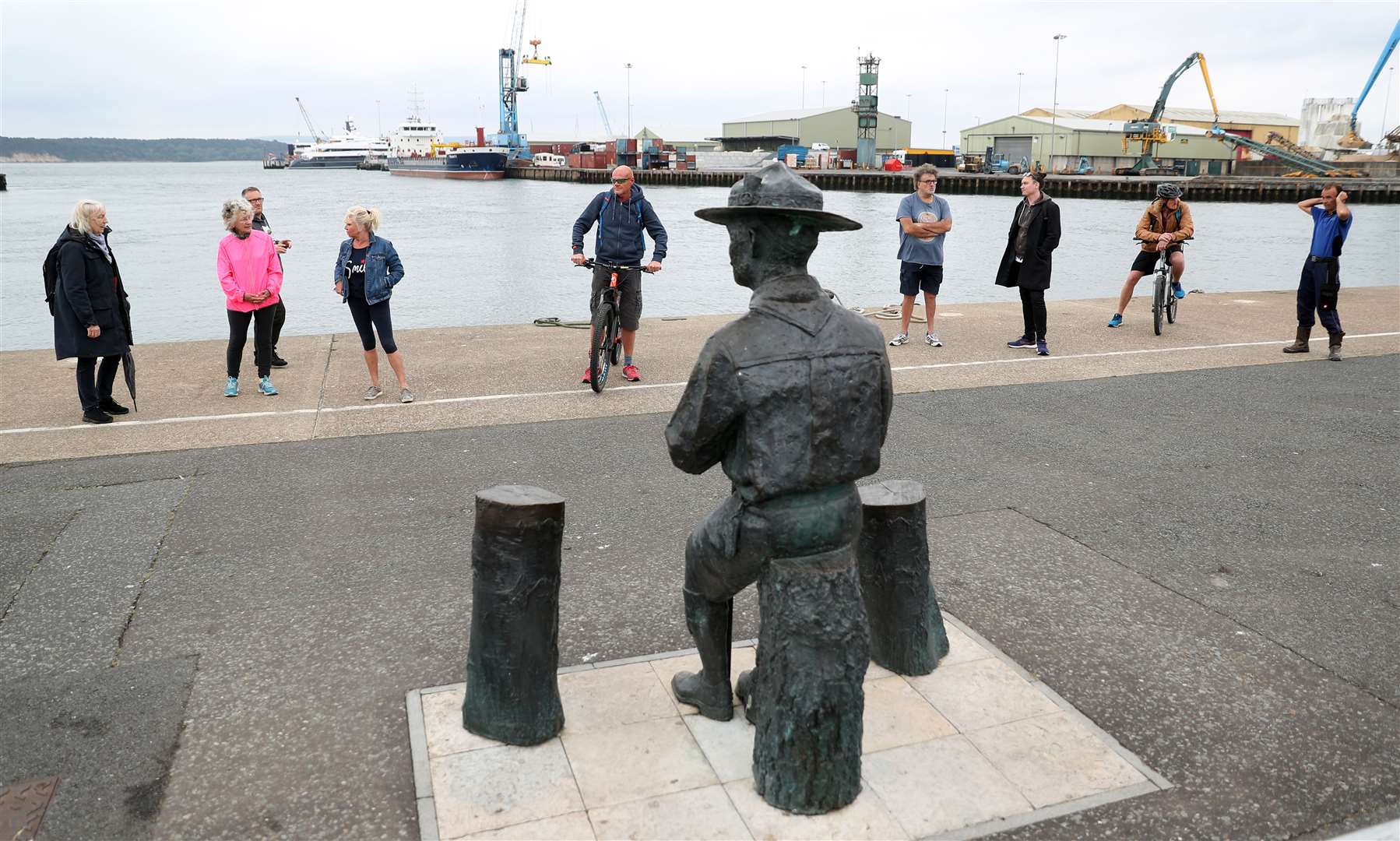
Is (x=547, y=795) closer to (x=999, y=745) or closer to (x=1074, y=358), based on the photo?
(x=999, y=745)

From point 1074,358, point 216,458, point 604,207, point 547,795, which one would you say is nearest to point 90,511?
point 216,458

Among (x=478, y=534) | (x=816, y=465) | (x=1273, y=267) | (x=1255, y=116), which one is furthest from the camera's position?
(x=1255, y=116)

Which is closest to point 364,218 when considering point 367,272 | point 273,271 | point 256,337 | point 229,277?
point 367,272

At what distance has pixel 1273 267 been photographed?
95.8ft

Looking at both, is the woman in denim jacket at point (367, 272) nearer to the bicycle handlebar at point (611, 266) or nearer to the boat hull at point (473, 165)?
the bicycle handlebar at point (611, 266)

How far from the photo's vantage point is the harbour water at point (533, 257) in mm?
19281

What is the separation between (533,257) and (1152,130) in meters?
69.5

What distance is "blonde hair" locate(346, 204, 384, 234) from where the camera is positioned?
7871 millimetres

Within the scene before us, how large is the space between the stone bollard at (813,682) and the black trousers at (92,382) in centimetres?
673

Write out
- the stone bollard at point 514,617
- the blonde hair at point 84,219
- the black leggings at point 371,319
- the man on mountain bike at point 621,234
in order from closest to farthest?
the stone bollard at point 514,617, the blonde hair at point 84,219, the black leggings at point 371,319, the man on mountain bike at point 621,234

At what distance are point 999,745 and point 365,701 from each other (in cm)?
231

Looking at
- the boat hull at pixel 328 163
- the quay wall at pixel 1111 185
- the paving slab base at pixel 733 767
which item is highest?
the boat hull at pixel 328 163

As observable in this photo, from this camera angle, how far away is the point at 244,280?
27.2ft

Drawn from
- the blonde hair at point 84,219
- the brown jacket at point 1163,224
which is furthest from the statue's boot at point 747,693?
the brown jacket at point 1163,224
